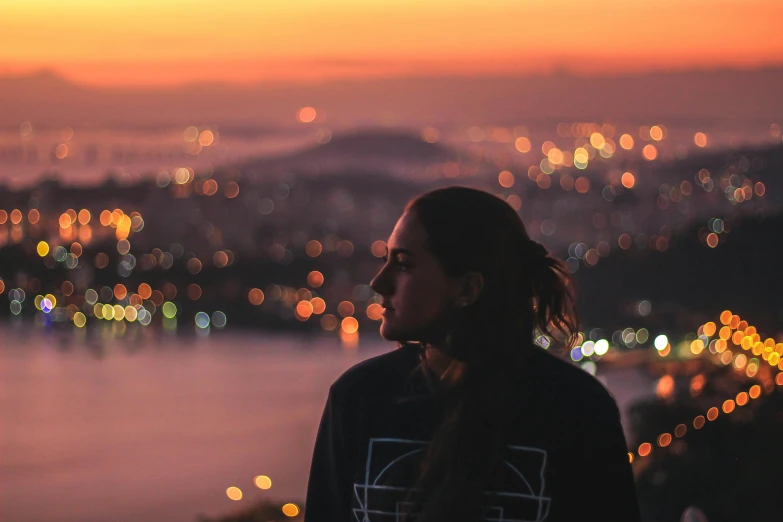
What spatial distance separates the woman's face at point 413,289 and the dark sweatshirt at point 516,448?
5cm

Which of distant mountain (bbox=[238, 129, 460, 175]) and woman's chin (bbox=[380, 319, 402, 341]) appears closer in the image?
woman's chin (bbox=[380, 319, 402, 341])

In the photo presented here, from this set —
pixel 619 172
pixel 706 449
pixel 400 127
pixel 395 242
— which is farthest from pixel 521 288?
pixel 400 127

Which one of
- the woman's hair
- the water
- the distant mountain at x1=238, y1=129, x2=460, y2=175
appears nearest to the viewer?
the woman's hair

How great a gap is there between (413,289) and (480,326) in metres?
0.08

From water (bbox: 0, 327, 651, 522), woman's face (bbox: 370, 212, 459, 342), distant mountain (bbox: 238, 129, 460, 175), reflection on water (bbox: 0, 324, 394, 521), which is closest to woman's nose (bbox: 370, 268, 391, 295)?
woman's face (bbox: 370, 212, 459, 342)

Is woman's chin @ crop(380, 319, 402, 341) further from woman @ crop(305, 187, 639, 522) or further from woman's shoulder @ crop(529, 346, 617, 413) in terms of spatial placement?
woman's shoulder @ crop(529, 346, 617, 413)

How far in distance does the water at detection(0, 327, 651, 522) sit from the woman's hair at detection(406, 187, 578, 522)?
2059cm

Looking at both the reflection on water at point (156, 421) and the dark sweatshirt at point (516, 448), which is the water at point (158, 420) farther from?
the dark sweatshirt at point (516, 448)

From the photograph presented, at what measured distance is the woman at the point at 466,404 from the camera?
1.15 metres

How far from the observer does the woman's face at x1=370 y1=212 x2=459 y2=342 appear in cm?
121

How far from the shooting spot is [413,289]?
3.99ft

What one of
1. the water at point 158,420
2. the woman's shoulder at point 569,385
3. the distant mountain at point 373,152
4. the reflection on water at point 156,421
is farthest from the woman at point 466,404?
the distant mountain at point 373,152

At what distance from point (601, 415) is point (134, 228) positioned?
39124 millimetres

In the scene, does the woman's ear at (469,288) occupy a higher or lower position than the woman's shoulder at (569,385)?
higher
